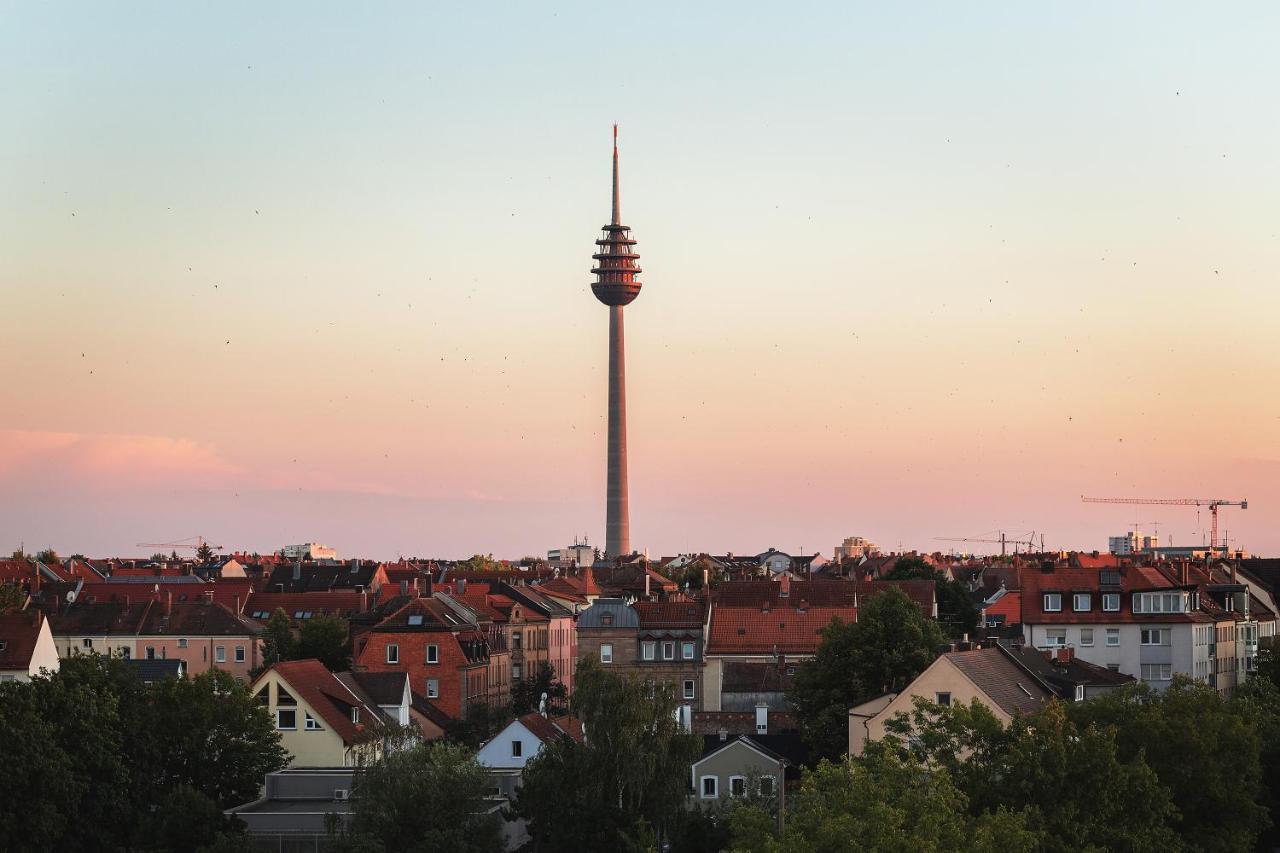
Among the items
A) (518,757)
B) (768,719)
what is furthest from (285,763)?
(768,719)

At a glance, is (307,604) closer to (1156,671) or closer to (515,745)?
(1156,671)

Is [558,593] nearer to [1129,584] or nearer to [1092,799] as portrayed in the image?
[1129,584]

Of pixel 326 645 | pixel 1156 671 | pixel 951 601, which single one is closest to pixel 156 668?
pixel 326 645

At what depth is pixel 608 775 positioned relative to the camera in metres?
67.6

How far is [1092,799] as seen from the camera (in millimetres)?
62219

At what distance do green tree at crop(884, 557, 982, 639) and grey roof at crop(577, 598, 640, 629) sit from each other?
17.0m

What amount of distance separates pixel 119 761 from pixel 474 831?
14.7 m

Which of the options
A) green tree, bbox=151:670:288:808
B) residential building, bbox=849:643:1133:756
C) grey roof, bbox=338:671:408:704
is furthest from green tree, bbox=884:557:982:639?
green tree, bbox=151:670:288:808

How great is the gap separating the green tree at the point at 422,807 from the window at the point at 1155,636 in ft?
152

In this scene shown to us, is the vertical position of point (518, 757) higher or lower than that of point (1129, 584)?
lower

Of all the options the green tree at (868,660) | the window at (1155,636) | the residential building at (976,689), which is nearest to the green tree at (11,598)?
the green tree at (868,660)

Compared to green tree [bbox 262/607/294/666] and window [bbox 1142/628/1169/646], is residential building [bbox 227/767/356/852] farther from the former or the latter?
window [bbox 1142/628/1169/646]

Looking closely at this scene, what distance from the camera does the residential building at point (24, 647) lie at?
99.1 m

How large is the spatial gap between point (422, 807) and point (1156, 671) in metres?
48.7
